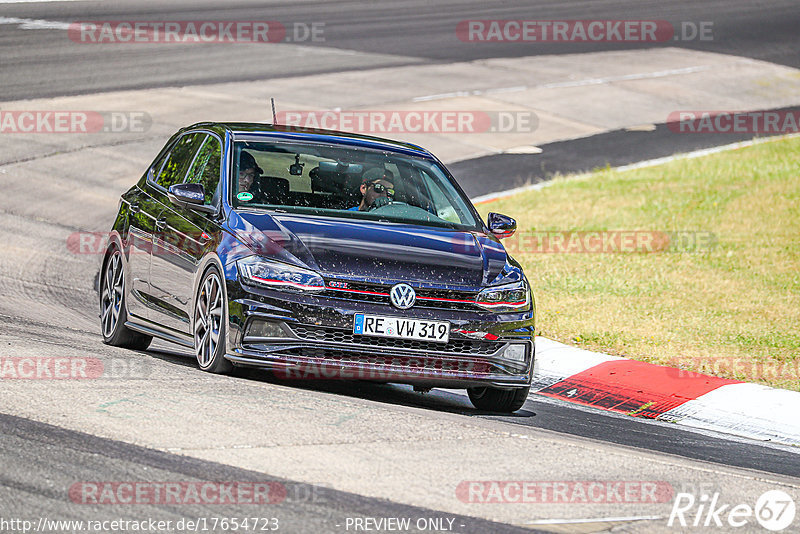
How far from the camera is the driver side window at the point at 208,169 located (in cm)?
871

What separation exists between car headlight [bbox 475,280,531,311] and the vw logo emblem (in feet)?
1.45

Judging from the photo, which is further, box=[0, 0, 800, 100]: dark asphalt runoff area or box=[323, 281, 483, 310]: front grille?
box=[0, 0, 800, 100]: dark asphalt runoff area

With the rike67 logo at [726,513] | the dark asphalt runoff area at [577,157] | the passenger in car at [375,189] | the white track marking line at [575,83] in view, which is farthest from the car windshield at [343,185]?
the white track marking line at [575,83]

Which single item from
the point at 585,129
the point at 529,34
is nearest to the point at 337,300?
the point at 585,129

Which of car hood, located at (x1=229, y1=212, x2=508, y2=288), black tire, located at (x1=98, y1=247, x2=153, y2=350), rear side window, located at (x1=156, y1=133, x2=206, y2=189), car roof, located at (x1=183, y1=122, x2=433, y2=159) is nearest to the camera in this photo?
car hood, located at (x1=229, y1=212, x2=508, y2=288)

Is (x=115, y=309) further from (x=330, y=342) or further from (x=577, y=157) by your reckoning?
(x=577, y=157)

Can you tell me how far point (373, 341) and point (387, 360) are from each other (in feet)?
0.48

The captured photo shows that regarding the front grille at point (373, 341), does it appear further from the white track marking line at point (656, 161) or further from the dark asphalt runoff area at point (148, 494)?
the white track marking line at point (656, 161)

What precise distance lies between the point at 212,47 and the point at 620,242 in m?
15.6

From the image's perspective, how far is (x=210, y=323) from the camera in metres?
7.98

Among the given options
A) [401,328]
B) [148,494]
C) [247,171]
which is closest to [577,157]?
[247,171]

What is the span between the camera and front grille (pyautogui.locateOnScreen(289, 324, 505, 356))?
24.7ft

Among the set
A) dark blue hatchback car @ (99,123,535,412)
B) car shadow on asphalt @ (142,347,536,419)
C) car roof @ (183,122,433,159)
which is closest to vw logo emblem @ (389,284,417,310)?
dark blue hatchback car @ (99,123,535,412)

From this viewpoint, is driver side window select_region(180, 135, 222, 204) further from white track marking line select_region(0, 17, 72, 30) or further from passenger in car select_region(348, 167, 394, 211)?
white track marking line select_region(0, 17, 72, 30)
